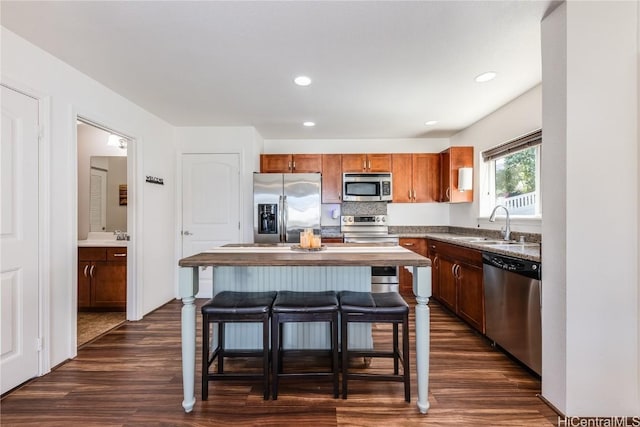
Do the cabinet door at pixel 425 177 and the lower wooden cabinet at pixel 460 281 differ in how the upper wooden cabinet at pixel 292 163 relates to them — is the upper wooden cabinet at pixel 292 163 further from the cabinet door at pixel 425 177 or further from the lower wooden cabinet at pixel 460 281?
the lower wooden cabinet at pixel 460 281

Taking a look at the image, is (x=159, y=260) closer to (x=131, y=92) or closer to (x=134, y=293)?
(x=134, y=293)

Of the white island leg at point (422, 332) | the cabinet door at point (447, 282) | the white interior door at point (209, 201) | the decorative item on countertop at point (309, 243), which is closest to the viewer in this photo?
the white island leg at point (422, 332)

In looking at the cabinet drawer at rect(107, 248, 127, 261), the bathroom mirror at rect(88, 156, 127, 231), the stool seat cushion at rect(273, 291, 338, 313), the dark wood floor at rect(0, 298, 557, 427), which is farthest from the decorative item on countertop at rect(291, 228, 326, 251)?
the bathroom mirror at rect(88, 156, 127, 231)

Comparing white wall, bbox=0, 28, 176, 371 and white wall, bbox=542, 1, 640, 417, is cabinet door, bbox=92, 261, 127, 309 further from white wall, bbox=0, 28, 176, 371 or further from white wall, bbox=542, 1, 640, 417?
white wall, bbox=542, 1, 640, 417

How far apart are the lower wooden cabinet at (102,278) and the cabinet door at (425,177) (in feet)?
12.9

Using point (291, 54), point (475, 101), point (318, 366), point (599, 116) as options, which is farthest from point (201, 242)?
point (599, 116)

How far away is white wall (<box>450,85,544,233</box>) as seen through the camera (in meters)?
2.89

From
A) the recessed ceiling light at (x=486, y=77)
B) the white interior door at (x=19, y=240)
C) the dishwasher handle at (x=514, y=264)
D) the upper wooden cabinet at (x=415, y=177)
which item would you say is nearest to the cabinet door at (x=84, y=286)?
the white interior door at (x=19, y=240)

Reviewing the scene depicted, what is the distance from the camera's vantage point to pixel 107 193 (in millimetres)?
4043

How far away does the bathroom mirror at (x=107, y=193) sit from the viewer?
157 inches

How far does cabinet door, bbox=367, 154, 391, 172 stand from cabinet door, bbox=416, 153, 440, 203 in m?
0.38

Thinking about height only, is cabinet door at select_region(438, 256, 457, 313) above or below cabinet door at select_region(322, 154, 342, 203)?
below

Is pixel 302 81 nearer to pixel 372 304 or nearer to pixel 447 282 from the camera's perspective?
pixel 372 304

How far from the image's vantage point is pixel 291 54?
223cm
